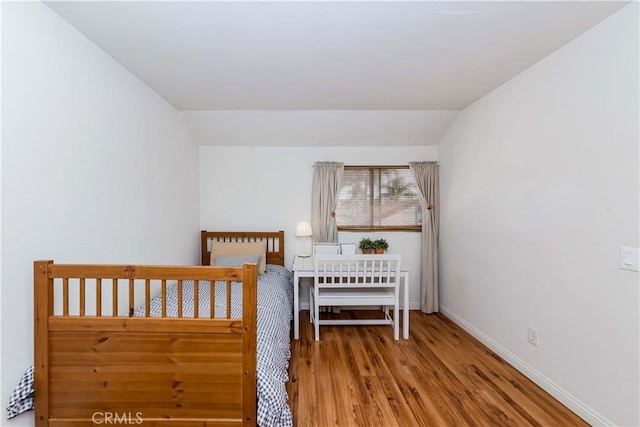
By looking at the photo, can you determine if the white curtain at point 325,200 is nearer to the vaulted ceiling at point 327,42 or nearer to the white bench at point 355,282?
the white bench at point 355,282

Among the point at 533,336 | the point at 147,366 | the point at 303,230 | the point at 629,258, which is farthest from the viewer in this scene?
the point at 303,230

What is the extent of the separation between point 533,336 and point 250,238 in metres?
2.93

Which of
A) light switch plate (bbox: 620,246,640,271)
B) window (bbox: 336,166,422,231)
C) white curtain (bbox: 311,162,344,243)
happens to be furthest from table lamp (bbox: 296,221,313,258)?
light switch plate (bbox: 620,246,640,271)

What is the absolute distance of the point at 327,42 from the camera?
190 centimetres

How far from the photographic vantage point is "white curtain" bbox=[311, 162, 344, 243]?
3.85 m

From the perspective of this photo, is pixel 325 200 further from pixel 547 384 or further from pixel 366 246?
pixel 547 384

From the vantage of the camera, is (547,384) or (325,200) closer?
(547,384)

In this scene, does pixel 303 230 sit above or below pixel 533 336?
above

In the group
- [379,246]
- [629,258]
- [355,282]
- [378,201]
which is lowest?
[355,282]

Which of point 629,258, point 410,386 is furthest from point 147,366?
point 629,258

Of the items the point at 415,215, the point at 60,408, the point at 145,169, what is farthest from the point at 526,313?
the point at 145,169

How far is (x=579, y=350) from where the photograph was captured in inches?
74.9

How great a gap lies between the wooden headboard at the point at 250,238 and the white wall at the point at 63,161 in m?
1.08

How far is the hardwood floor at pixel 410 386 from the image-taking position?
6.10 ft
